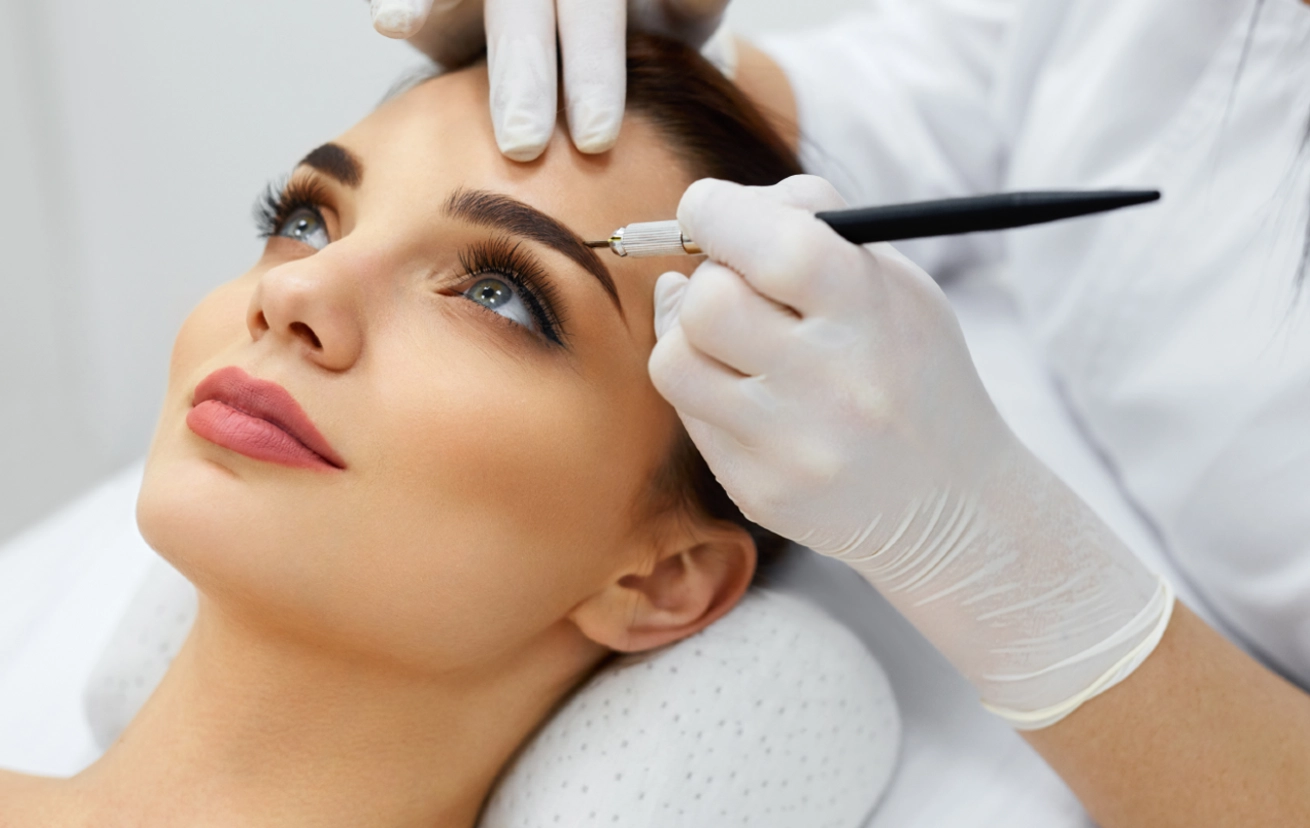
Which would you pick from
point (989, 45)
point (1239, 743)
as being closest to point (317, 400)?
point (1239, 743)

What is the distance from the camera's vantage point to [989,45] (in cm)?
163

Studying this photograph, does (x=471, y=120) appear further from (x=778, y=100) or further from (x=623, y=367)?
(x=778, y=100)

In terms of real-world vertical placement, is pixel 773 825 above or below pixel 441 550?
below

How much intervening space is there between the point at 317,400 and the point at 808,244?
1.37ft

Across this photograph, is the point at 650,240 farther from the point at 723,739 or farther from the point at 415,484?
the point at 723,739

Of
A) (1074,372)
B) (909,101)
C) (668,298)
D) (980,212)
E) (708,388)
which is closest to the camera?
(980,212)

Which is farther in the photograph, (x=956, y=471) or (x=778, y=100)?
(x=778, y=100)

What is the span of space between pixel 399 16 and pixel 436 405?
40cm

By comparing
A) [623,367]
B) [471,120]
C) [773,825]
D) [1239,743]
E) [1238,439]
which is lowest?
[773,825]

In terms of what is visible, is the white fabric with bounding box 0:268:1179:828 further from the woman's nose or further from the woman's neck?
the woman's nose

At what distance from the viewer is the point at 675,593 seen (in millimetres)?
1085

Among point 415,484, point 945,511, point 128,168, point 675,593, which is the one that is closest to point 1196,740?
point 945,511

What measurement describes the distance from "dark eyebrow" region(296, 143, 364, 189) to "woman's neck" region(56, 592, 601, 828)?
0.43 m

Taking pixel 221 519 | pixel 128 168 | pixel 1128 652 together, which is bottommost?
pixel 128 168
